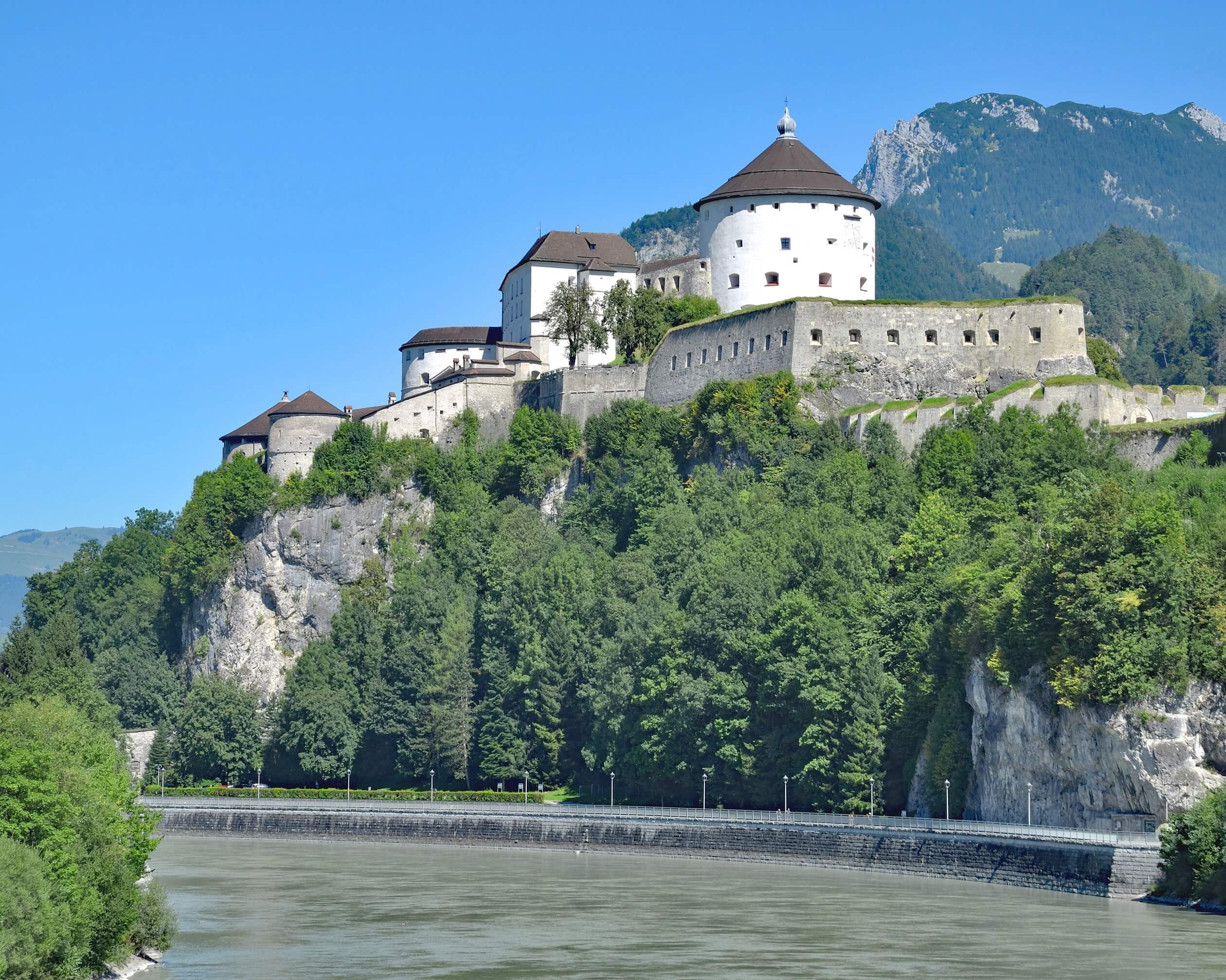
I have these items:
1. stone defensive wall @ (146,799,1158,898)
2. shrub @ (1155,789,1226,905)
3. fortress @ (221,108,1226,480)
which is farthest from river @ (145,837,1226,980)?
fortress @ (221,108,1226,480)

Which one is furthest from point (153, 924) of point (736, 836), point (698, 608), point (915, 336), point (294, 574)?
point (294, 574)

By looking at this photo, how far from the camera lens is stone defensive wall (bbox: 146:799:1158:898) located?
50.2m

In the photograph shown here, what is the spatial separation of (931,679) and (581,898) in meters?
16.5

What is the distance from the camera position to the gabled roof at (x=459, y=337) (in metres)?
100

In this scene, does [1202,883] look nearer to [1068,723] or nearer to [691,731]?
[1068,723]

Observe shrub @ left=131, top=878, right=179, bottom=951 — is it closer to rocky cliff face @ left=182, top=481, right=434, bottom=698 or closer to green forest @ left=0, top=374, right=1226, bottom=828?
green forest @ left=0, top=374, right=1226, bottom=828

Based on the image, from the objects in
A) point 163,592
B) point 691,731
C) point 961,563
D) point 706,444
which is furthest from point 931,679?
point 163,592

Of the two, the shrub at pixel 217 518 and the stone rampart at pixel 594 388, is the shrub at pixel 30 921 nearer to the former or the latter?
the stone rampart at pixel 594 388

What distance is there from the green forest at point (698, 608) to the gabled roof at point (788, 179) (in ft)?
33.6

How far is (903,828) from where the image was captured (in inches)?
2235

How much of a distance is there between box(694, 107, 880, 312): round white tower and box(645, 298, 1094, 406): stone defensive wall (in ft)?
13.5

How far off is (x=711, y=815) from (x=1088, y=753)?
13324mm

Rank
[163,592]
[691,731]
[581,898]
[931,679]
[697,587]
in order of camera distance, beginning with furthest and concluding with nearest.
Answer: [163,592] → [697,587] → [691,731] → [931,679] → [581,898]

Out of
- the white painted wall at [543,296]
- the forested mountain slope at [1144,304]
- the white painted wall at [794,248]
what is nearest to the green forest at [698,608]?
the white painted wall at [543,296]
